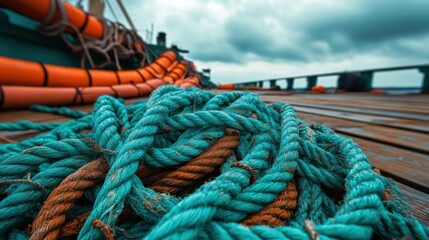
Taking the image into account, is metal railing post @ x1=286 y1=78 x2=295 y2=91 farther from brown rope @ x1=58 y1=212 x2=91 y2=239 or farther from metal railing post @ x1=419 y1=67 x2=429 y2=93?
brown rope @ x1=58 y1=212 x2=91 y2=239

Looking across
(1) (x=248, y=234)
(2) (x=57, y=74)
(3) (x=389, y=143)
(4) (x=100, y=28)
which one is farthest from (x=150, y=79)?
(1) (x=248, y=234)

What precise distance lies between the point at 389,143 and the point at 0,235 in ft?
4.86

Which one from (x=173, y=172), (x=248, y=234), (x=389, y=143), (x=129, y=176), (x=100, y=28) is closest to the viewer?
(x=248, y=234)

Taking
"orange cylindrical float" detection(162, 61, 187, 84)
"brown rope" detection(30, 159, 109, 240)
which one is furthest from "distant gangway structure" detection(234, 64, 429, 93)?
"brown rope" detection(30, 159, 109, 240)

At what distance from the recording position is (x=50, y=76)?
2525 millimetres

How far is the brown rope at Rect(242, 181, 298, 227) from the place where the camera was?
0.55 meters

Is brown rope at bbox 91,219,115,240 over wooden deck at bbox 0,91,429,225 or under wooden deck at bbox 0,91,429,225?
over

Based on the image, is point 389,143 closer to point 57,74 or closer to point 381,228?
point 381,228

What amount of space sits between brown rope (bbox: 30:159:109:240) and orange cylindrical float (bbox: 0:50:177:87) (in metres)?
2.18

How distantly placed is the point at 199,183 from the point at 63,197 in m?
0.33

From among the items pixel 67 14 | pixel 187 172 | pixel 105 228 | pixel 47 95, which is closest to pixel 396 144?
pixel 187 172

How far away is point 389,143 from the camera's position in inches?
46.8

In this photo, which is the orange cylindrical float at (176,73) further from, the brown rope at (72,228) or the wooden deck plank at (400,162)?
the brown rope at (72,228)

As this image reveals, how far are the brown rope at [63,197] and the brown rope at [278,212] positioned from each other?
0.38 metres
